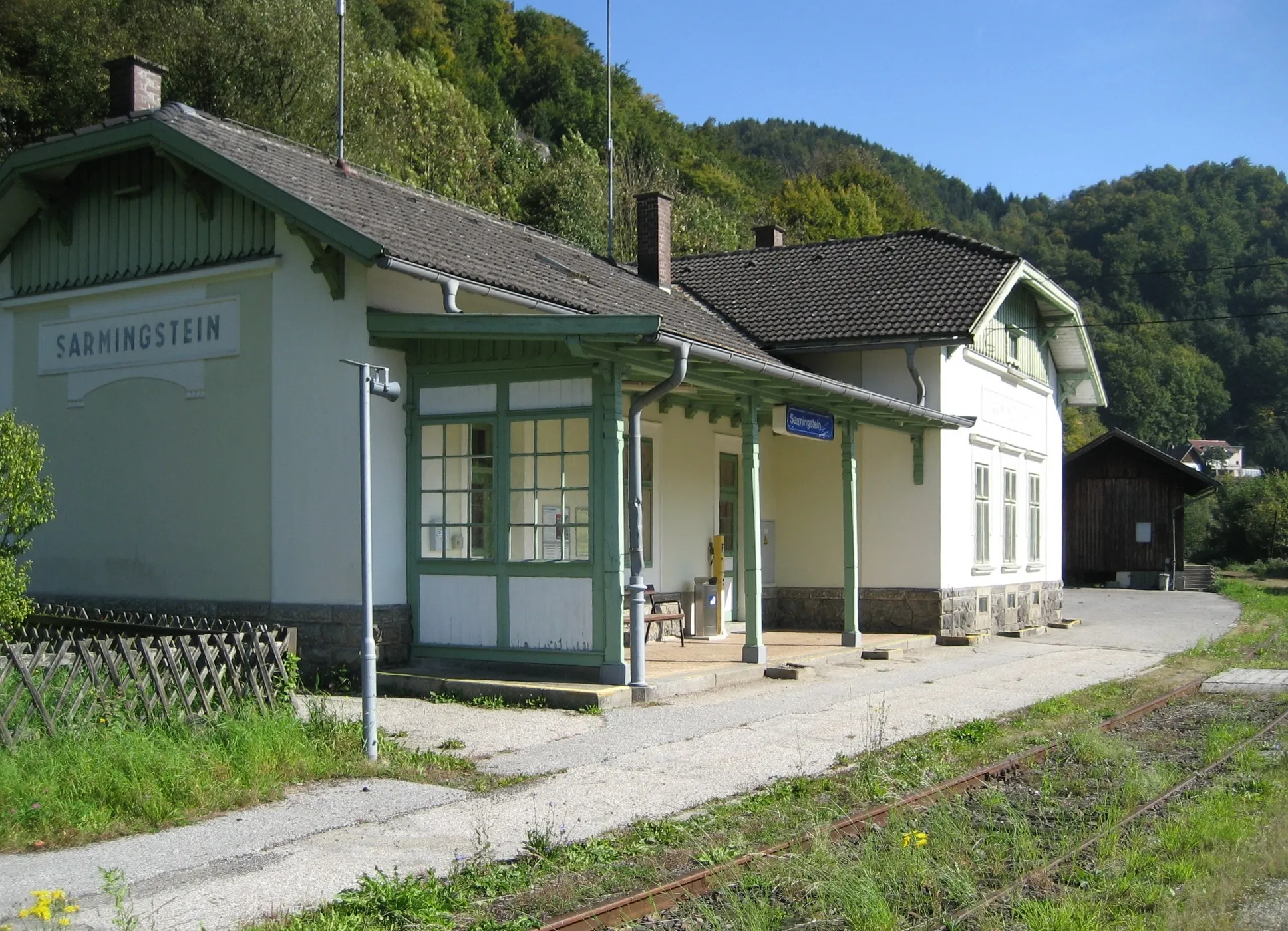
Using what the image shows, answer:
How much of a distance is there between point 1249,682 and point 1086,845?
815 centimetres

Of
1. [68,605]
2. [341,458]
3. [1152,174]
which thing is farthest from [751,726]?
[1152,174]

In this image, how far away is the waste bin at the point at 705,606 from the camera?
16.3 metres

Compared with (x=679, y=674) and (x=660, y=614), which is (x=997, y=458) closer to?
(x=660, y=614)

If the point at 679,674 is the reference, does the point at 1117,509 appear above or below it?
above

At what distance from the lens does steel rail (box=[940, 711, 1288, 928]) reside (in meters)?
5.33

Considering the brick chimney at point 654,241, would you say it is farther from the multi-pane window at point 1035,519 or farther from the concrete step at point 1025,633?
the multi-pane window at point 1035,519

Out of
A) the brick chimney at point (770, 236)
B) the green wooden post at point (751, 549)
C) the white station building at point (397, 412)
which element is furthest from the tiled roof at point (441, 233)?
the brick chimney at point (770, 236)

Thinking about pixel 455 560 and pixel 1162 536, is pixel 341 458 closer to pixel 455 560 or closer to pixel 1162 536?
pixel 455 560

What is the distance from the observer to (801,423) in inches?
566

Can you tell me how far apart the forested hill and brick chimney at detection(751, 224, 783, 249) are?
38.5ft

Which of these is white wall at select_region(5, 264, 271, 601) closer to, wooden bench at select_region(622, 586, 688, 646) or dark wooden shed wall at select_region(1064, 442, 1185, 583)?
wooden bench at select_region(622, 586, 688, 646)

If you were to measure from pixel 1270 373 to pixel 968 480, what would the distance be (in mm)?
84620

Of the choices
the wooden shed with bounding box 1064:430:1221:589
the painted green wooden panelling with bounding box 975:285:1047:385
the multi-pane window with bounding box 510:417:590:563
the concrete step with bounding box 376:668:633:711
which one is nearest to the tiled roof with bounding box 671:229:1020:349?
the painted green wooden panelling with bounding box 975:285:1047:385

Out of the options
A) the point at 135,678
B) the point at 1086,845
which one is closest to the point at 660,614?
the point at 135,678
